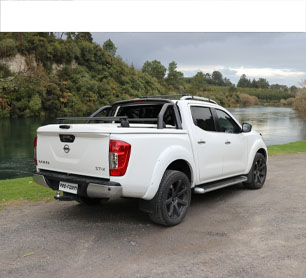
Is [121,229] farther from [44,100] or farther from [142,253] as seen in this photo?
[44,100]

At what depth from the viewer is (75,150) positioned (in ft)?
13.0

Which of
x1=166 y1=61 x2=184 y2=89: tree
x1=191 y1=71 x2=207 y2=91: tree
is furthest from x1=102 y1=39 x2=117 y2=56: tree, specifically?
x1=191 y1=71 x2=207 y2=91: tree

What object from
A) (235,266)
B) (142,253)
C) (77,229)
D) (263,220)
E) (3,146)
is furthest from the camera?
(3,146)

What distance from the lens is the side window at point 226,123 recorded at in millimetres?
5691

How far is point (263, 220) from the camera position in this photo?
459 centimetres

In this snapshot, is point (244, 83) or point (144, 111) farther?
point (244, 83)

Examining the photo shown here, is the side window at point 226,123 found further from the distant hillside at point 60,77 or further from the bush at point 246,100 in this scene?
the bush at point 246,100

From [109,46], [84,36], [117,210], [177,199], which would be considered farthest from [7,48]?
[177,199]

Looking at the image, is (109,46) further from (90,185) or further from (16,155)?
(90,185)

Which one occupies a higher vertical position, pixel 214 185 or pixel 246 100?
pixel 246 100

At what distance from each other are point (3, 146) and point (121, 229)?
26268 millimetres

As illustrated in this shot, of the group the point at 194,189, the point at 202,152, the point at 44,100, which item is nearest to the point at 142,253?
the point at 194,189

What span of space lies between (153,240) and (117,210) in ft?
4.67

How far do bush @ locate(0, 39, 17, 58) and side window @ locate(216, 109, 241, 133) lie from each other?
2839 inches
